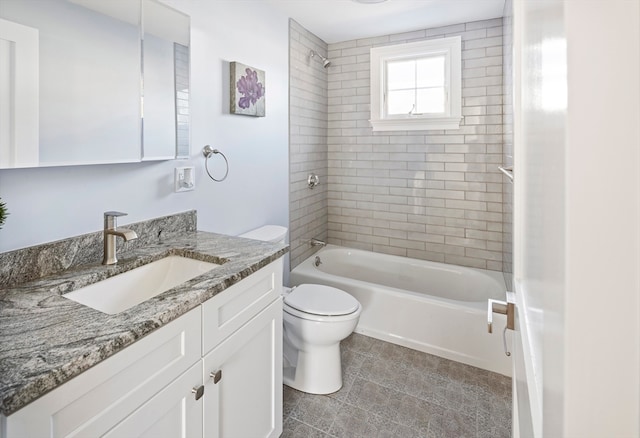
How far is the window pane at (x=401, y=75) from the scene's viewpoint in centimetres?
321

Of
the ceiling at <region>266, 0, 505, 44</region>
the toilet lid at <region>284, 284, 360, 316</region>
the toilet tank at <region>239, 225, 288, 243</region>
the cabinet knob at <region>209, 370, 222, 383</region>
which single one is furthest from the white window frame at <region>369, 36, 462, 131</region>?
the cabinet knob at <region>209, 370, 222, 383</region>

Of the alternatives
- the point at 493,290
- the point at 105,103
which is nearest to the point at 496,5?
the point at 493,290

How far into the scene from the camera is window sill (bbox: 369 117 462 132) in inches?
120

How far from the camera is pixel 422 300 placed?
8.24 feet

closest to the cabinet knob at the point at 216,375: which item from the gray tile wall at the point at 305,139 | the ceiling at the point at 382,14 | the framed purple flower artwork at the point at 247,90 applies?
the framed purple flower artwork at the point at 247,90

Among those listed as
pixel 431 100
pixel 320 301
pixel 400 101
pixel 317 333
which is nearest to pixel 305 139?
pixel 400 101

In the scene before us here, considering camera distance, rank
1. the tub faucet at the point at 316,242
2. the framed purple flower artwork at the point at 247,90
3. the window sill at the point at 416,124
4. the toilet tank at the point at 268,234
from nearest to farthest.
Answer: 1. the framed purple flower artwork at the point at 247,90
2. the toilet tank at the point at 268,234
3. the window sill at the point at 416,124
4. the tub faucet at the point at 316,242

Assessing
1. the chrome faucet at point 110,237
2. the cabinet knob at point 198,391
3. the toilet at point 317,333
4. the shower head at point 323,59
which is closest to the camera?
the cabinet knob at point 198,391

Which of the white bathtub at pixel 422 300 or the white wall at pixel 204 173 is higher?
the white wall at pixel 204 173

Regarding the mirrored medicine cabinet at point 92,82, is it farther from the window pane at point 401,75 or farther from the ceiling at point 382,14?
the window pane at point 401,75

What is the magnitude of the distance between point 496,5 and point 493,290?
2.10m

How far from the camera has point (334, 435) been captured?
1764 mm

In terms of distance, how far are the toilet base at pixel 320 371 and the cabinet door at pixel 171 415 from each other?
1007 millimetres

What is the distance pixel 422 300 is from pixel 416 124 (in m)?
1.56
